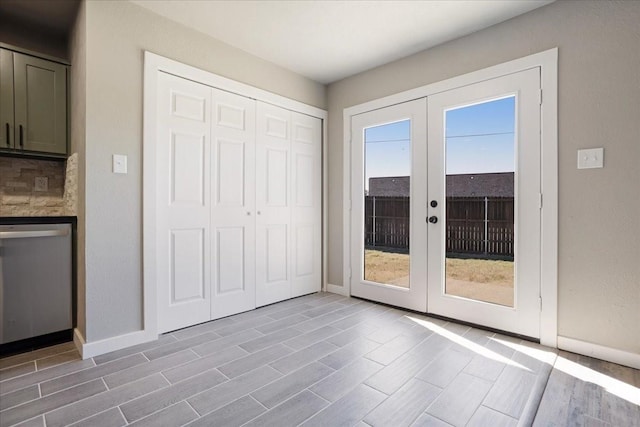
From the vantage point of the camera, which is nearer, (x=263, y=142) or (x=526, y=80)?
(x=526, y=80)

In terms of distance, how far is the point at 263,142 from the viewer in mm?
3264

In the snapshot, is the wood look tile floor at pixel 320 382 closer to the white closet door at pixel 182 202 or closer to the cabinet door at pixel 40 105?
the white closet door at pixel 182 202

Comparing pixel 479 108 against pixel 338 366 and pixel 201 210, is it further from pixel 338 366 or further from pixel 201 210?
pixel 201 210

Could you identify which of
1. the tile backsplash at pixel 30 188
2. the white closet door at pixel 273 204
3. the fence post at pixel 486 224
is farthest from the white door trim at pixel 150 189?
the fence post at pixel 486 224

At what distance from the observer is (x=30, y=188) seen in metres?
2.81

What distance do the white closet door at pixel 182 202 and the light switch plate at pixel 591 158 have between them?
287 cm

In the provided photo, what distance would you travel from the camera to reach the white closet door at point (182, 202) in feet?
8.39

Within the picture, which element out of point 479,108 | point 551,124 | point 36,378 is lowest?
point 36,378

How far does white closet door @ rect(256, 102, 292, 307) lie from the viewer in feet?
10.6

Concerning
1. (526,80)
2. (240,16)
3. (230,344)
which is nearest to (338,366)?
(230,344)

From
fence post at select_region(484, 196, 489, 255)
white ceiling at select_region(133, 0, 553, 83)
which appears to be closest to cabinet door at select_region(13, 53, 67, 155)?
white ceiling at select_region(133, 0, 553, 83)

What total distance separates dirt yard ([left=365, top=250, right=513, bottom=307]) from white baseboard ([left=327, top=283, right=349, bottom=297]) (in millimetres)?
686

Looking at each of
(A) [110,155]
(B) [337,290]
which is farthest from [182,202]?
(B) [337,290]

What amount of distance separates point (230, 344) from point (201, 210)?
1146 millimetres
